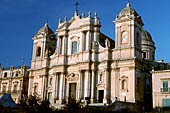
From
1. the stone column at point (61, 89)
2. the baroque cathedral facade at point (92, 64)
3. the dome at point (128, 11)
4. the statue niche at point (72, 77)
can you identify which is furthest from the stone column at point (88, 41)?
the stone column at point (61, 89)

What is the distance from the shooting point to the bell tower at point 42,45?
149 feet

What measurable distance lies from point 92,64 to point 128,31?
6880 millimetres

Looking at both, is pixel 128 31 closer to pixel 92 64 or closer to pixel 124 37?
pixel 124 37

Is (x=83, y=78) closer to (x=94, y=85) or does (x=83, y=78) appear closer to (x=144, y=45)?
(x=94, y=85)

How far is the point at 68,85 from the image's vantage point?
4003 cm

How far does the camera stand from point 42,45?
151 ft

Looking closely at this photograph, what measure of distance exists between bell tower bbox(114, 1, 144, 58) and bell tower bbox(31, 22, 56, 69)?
13.6m

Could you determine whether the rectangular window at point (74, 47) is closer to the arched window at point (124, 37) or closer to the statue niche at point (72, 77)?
the statue niche at point (72, 77)

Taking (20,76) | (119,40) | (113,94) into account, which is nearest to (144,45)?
(119,40)

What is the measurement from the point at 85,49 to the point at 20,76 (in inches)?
745

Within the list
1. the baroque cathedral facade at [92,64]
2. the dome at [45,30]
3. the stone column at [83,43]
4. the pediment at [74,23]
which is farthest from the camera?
the dome at [45,30]

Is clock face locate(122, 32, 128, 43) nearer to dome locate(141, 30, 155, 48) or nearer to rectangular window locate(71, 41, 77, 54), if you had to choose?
rectangular window locate(71, 41, 77, 54)

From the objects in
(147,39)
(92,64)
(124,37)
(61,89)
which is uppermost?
(147,39)

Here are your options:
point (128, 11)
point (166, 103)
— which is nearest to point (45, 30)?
point (128, 11)
